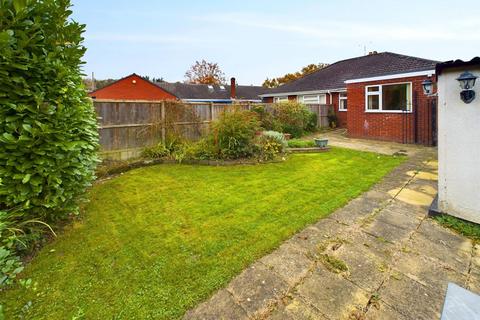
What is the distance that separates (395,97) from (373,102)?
36.8 inches

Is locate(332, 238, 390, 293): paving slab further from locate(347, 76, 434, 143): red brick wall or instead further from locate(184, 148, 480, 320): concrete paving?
locate(347, 76, 434, 143): red brick wall

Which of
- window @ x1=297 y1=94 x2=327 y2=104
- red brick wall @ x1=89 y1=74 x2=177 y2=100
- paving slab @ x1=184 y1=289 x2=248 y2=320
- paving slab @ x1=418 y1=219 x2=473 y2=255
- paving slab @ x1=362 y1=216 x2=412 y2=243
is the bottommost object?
paving slab @ x1=184 y1=289 x2=248 y2=320

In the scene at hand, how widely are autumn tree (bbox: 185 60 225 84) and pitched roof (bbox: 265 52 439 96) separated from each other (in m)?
23.7

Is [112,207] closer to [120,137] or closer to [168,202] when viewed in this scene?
[168,202]

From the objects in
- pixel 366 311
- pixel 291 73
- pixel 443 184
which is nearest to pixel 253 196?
pixel 366 311

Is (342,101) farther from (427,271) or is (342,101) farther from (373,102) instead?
(427,271)

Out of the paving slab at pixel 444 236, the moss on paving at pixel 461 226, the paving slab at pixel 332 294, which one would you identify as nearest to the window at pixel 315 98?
the moss on paving at pixel 461 226

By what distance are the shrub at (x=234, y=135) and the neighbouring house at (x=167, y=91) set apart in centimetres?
1446

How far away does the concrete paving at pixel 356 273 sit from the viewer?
77.9 inches

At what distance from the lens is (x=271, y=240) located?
116 inches

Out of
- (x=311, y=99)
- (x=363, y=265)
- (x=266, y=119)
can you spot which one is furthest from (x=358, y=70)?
(x=363, y=265)

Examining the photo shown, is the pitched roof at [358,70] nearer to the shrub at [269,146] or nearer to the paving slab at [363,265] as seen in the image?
the shrub at [269,146]

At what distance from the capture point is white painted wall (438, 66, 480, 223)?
10.8 feet

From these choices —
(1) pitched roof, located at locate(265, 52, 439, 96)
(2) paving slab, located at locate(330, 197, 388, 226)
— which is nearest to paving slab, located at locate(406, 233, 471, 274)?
(2) paving slab, located at locate(330, 197, 388, 226)
